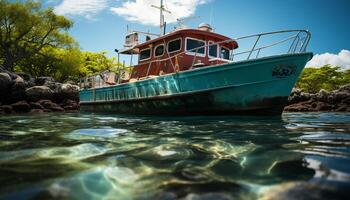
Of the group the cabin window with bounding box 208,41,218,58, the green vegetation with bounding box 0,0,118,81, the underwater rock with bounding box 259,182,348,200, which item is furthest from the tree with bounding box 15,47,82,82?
the underwater rock with bounding box 259,182,348,200

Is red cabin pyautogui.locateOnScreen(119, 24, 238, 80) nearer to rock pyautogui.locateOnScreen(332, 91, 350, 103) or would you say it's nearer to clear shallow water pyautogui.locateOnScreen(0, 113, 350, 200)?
clear shallow water pyautogui.locateOnScreen(0, 113, 350, 200)

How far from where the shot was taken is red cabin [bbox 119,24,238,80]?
9.98m

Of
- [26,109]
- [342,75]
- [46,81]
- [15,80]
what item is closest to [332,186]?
[26,109]

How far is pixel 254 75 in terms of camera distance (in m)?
7.41

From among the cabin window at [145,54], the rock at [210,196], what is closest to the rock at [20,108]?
the cabin window at [145,54]

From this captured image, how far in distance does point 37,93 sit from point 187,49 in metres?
14.8

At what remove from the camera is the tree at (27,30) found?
3012 centimetres

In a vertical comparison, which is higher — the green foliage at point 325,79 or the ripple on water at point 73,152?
the green foliage at point 325,79

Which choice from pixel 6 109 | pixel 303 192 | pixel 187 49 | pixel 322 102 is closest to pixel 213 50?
pixel 187 49

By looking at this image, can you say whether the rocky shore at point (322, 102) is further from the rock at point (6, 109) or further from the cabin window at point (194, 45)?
the rock at point (6, 109)

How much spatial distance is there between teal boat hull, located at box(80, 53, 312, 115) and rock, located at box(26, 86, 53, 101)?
46.5ft

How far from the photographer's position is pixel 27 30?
31.0m

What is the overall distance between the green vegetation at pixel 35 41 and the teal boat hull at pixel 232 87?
2797 cm

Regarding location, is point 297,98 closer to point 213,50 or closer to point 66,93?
point 213,50
